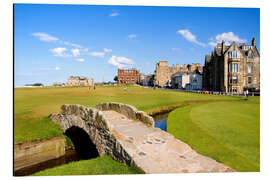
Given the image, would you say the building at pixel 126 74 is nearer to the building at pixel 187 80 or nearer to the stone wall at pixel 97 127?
the stone wall at pixel 97 127

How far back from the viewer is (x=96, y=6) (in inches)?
179

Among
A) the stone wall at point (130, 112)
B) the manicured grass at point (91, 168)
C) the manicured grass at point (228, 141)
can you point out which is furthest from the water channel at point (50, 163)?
the manicured grass at point (228, 141)

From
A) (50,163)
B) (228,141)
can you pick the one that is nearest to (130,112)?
(228,141)

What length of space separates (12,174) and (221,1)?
7.99 metres

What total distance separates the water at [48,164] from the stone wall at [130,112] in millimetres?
2218

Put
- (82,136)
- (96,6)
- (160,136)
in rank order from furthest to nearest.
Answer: (82,136) < (96,6) < (160,136)

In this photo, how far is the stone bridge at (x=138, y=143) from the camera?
9.09ft

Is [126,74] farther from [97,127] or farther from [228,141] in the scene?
[228,141]

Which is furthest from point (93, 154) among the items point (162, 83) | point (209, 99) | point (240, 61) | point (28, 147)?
point (162, 83)

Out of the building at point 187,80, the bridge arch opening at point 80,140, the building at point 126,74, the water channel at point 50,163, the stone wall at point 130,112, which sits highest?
the building at point 187,80

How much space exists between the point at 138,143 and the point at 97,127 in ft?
4.61

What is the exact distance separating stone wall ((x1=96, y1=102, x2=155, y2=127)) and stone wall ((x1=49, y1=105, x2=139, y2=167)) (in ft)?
3.91

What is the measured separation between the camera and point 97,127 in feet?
13.3

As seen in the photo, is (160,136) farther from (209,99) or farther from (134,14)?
(209,99)
